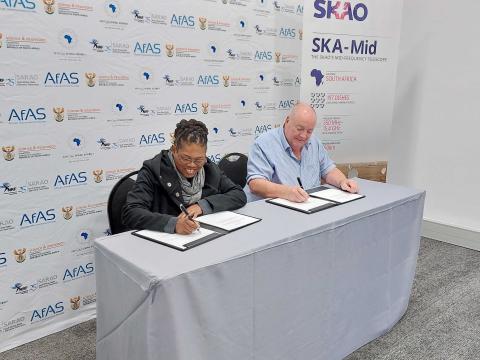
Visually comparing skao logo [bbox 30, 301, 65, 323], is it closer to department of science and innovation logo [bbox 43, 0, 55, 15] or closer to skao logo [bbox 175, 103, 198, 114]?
skao logo [bbox 175, 103, 198, 114]

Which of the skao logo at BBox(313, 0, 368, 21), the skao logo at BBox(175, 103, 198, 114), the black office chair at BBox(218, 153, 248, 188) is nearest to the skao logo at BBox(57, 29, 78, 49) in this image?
the skao logo at BBox(175, 103, 198, 114)

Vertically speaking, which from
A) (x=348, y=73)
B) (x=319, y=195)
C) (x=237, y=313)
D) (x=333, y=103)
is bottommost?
(x=237, y=313)

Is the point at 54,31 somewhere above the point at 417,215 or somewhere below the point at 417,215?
above

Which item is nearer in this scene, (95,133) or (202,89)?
(95,133)

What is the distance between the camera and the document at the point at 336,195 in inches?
87.7

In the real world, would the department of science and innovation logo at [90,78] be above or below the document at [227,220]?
above

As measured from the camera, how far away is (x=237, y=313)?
1.56 m

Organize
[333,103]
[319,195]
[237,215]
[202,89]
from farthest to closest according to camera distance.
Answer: [333,103] → [202,89] → [319,195] → [237,215]

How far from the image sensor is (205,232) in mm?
1695

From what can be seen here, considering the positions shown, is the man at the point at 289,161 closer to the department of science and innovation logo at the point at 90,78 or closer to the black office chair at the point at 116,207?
the black office chair at the point at 116,207

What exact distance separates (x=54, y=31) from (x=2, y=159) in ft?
2.31

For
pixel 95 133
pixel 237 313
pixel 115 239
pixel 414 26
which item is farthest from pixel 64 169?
pixel 414 26

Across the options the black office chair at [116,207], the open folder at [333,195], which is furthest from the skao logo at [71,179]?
the open folder at [333,195]

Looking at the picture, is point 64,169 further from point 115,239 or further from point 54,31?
point 115,239
